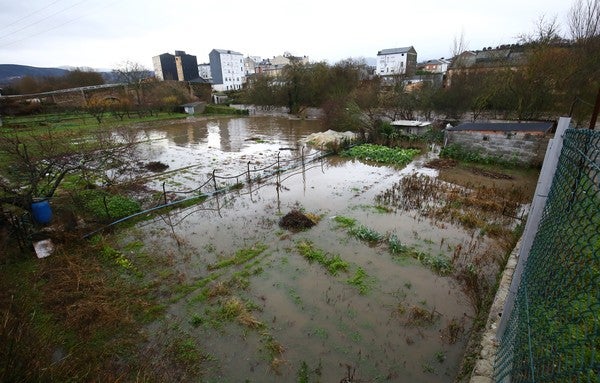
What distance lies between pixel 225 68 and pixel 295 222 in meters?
76.6

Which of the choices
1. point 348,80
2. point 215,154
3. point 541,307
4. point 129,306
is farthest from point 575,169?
point 348,80

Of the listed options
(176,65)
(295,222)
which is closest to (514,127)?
(295,222)

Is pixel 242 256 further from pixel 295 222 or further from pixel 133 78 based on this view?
→ pixel 133 78

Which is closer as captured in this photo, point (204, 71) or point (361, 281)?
point (361, 281)

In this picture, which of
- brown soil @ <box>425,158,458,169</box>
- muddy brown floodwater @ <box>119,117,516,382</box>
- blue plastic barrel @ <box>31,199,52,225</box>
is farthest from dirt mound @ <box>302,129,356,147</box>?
blue plastic barrel @ <box>31,199,52,225</box>

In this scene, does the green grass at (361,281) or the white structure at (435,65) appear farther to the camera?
the white structure at (435,65)

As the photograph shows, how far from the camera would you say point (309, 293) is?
6281mm

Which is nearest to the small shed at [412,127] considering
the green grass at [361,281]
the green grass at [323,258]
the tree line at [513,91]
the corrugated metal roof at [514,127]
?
the tree line at [513,91]

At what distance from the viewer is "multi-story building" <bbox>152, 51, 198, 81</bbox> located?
76.0 metres

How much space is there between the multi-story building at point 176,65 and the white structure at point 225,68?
6.66m

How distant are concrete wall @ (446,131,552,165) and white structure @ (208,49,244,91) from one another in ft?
224

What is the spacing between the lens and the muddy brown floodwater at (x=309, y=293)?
4.76m

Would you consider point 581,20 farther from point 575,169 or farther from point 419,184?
point 575,169

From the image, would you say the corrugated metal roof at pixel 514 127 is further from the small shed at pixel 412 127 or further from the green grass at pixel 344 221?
the green grass at pixel 344 221
